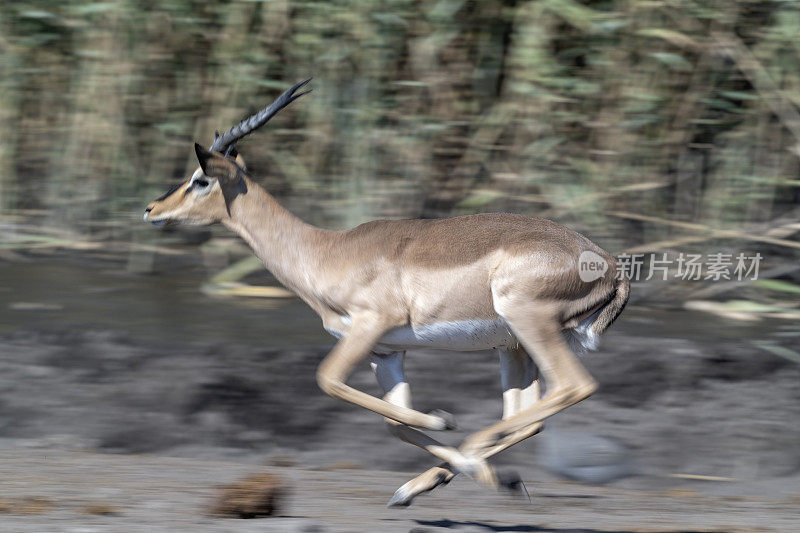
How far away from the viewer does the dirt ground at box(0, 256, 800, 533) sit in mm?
5039

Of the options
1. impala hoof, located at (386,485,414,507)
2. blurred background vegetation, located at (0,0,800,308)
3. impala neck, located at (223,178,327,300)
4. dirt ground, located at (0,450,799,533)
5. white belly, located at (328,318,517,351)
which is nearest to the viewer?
dirt ground, located at (0,450,799,533)

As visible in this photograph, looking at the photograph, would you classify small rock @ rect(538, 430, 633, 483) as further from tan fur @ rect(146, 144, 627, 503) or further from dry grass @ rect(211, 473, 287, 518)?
dry grass @ rect(211, 473, 287, 518)

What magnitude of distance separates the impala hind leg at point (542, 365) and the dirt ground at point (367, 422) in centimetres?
55

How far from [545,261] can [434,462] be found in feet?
6.96

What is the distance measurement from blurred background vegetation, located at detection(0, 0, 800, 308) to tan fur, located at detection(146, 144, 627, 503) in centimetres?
394

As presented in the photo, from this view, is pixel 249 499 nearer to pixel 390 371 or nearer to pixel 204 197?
pixel 390 371

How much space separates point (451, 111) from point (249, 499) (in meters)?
5.06

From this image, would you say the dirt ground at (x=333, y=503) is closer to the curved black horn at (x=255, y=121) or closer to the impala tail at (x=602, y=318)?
the impala tail at (x=602, y=318)

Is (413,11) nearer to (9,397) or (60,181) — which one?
(60,181)

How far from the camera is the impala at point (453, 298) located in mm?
4109

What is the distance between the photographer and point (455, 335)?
4.22 m

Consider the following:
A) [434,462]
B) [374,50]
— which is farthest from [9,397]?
[374,50]

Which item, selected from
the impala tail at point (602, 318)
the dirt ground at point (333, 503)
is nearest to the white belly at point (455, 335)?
the impala tail at point (602, 318)

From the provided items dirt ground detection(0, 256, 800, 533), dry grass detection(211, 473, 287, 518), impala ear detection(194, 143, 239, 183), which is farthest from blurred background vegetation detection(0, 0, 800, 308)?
dry grass detection(211, 473, 287, 518)
